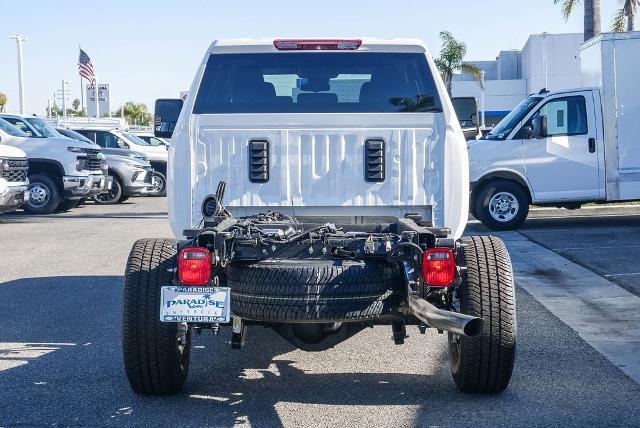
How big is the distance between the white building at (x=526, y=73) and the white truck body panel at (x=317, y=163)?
43.1 meters

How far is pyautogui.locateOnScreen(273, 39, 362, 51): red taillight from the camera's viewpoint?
22.2ft

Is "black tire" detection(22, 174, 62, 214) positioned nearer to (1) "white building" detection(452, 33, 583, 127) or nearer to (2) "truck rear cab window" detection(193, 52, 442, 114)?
(2) "truck rear cab window" detection(193, 52, 442, 114)

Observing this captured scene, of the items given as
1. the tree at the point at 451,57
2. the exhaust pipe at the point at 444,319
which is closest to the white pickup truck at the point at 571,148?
the exhaust pipe at the point at 444,319

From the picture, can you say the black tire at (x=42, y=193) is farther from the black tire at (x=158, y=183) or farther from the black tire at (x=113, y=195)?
the black tire at (x=158, y=183)

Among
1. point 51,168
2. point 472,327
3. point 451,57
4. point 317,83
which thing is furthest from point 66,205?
point 451,57

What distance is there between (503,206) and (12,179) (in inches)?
324

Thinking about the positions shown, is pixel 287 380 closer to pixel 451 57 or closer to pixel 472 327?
pixel 472 327

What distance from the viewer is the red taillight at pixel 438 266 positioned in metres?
5.00

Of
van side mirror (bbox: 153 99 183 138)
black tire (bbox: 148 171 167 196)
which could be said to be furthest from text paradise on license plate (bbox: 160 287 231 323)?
black tire (bbox: 148 171 167 196)

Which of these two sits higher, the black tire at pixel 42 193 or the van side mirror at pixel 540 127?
the van side mirror at pixel 540 127

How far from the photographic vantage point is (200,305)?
494cm

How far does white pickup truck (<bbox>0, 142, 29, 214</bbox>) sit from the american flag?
1107 inches

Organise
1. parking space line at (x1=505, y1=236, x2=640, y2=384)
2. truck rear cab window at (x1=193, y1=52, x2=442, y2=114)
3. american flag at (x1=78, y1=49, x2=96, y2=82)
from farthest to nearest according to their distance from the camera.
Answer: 1. american flag at (x1=78, y1=49, x2=96, y2=82)
2. parking space line at (x1=505, y1=236, x2=640, y2=384)
3. truck rear cab window at (x1=193, y1=52, x2=442, y2=114)

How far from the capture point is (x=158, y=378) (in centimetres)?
542
